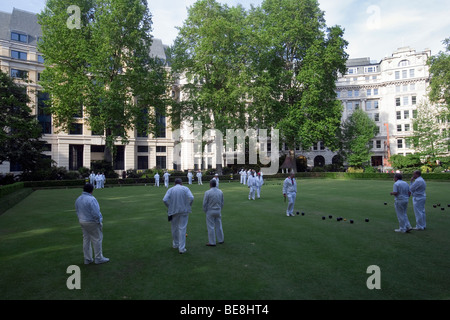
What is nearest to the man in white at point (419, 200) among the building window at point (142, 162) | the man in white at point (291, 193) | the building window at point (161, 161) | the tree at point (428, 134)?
the man in white at point (291, 193)

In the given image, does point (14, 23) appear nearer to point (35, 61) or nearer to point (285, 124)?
point (35, 61)

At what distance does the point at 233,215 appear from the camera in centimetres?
1336

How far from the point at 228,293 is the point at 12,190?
2262 centimetres

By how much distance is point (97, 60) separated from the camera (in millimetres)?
30188

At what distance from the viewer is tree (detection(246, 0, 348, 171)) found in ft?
Result: 126

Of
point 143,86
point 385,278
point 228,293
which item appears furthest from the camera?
point 143,86

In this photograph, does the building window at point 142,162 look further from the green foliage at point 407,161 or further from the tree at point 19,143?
the green foliage at point 407,161

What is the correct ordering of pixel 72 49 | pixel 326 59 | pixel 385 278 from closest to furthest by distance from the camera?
pixel 385 278, pixel 72 49, pixel 326 59

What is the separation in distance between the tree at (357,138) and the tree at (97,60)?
121 feet

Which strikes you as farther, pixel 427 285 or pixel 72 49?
pixel 72 49

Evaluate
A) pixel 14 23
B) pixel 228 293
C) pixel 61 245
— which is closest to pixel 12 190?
pixel 61 245

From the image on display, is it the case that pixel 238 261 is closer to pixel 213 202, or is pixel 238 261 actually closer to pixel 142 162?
pixel 213 202

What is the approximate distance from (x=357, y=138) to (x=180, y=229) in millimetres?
51413

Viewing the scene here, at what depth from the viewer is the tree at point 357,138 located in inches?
2025
